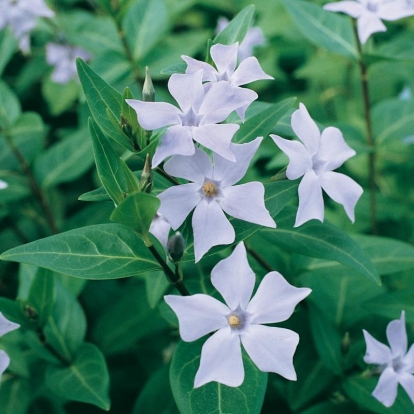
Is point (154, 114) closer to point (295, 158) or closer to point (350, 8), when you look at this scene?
point (295, 158)

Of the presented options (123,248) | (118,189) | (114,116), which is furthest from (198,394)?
(114,116)

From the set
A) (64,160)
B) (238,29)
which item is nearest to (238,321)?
(238,29)

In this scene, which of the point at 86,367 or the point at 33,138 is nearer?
the point at 86,367

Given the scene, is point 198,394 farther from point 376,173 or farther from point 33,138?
point 376,173

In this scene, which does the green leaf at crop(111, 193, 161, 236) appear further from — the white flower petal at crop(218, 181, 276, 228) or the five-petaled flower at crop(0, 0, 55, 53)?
the five-petaled flower at crop(0, 0, 55, 53)

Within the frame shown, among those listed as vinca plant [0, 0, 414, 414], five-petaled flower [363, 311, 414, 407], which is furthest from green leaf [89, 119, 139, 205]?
five-petaled flower [363, 311, 414, 407]

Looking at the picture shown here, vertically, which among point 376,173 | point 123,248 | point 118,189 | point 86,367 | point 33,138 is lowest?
point 376,173
